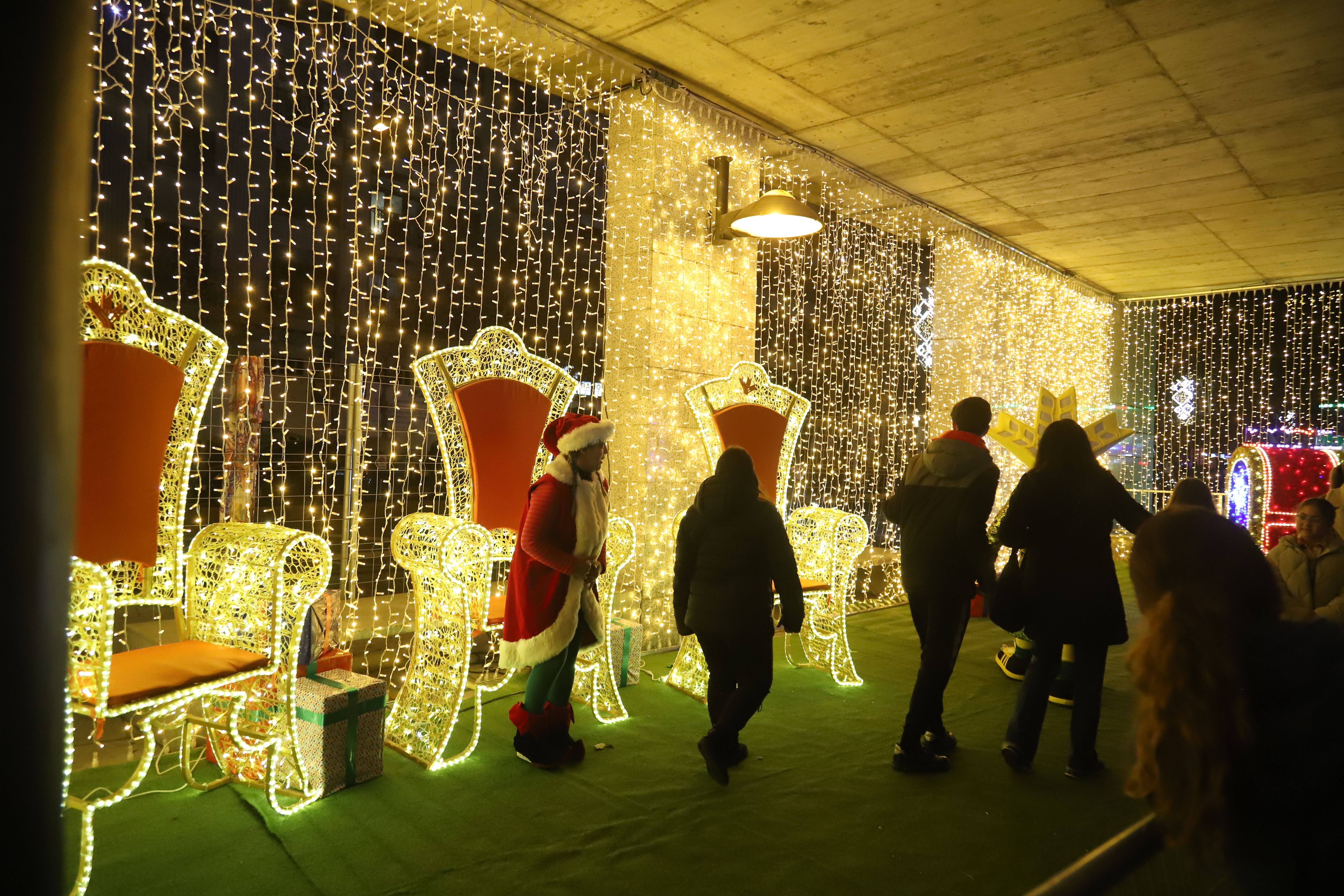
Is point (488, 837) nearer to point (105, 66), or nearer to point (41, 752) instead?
point (41, 752)

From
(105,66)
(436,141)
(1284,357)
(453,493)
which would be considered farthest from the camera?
(1284,357)

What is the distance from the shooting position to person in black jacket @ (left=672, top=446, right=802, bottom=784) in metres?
3.03

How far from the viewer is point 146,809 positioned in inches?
104

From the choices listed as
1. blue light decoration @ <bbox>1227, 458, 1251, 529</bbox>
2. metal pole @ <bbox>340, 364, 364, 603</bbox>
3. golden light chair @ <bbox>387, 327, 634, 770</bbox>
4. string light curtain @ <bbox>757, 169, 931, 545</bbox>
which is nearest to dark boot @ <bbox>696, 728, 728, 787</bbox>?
golden light chair @ <bbox>387, 327, 634, 770</bbox>

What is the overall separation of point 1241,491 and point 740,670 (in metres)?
6.18

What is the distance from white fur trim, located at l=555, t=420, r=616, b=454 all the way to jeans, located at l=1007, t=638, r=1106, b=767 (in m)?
1.76

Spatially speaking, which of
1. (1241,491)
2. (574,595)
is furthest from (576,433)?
(1241,491)

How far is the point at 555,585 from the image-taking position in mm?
3113

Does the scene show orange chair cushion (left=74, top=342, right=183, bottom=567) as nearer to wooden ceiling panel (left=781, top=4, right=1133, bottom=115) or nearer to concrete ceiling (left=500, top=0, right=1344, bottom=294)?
concrete ceiling (left=500, top=0, right=1344, bottom=294)

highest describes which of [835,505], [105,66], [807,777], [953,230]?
[953,230]

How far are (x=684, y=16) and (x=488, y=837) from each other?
12.2 feet

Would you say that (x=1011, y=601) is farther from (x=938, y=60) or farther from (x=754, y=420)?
(x=938, y=60)

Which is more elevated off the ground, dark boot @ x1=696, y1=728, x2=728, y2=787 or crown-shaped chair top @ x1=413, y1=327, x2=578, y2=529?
crown-shaped chair top @ x1=413, y1=327, x2=578, y2=529

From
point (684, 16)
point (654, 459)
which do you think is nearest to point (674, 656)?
point (654, 459)
